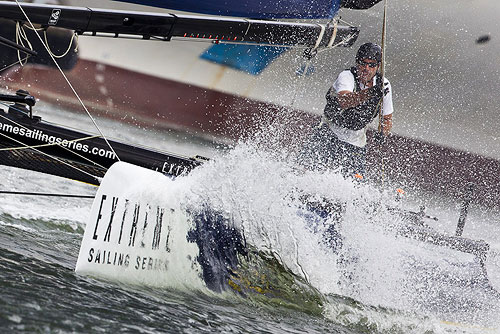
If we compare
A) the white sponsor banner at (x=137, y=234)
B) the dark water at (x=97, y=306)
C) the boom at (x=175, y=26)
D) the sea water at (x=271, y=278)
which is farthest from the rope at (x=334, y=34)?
the dark water at (x=97, y=306)

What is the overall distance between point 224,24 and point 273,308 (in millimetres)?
1245

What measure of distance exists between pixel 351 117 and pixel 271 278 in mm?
807

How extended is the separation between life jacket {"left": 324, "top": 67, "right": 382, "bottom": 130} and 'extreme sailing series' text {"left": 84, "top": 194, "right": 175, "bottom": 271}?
91 centimetres

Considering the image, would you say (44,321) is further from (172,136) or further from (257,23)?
(172,136)

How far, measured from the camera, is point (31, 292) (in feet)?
4.79

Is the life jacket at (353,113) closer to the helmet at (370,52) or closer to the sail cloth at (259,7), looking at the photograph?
the helmet at (370,52)

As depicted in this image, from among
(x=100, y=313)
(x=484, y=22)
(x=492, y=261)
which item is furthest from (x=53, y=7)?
(x=484, y=22)

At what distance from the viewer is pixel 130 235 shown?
1914 mm

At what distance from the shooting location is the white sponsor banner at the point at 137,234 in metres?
1.87

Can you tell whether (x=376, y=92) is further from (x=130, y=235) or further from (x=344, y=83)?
(x=130, y=235)

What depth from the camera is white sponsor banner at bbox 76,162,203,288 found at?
1.87 meters

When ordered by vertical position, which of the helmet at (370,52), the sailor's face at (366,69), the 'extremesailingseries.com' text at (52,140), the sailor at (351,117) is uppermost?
the helmet at (370,52)

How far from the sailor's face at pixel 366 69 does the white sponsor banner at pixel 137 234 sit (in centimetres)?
96

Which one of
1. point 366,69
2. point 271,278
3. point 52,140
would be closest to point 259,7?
point 366,69
